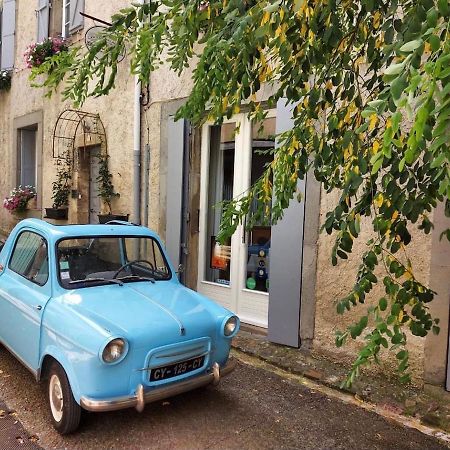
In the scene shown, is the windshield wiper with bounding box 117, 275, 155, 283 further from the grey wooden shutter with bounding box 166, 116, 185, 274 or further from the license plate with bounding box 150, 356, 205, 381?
the grey wooden shutter with bounding box 166, 116, 185, 274

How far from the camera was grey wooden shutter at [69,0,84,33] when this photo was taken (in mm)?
8086

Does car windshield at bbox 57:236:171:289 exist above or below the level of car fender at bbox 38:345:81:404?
above

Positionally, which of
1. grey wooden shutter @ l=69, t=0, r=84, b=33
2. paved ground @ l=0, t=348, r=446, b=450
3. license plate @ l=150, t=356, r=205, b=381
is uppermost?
grey wooden shutter @ l=69, t=0, r=84, b=33

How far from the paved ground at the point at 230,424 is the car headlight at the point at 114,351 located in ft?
2.13

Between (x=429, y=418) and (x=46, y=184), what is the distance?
817 centimetres

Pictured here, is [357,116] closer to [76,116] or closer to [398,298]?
[398,298]

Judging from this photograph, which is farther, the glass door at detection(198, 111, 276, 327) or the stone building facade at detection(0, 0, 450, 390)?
the glass door at detection(198, 111, 276, 327)

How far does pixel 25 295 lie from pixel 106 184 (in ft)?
13.0

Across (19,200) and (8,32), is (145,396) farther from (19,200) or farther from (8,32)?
(8,32)

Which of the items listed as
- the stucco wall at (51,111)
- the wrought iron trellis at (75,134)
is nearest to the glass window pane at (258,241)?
the stucco wall at (51,111)

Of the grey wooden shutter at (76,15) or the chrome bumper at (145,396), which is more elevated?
the grey wooden shutter at (76,15)

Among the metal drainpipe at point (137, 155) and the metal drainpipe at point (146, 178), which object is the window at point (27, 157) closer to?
the metal drainpipe at point (137, 155)

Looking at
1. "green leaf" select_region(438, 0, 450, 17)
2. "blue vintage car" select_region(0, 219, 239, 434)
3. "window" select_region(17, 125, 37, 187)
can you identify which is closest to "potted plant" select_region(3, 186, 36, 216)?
"window" select_region(17, 125, 37, 187)

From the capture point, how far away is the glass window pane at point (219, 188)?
236 inches
